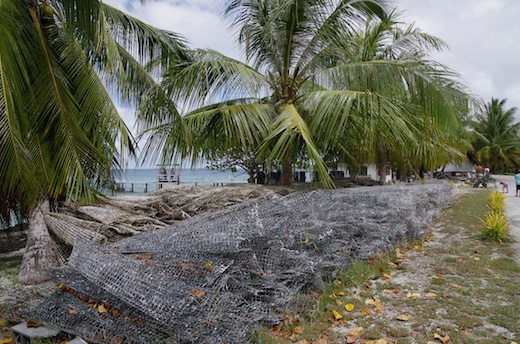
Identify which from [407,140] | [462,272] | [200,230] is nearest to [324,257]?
[200,230]

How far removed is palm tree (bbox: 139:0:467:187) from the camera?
6.11 meters

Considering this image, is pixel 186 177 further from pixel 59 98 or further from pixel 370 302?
pixel 370 302

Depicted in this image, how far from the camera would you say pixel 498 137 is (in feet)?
127

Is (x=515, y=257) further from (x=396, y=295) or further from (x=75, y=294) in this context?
(x=75, y=294)

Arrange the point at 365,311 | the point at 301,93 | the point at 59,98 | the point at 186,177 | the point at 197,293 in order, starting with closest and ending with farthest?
the point at 197,293
the point at 365,311
the point at 59,98
the point at 301,93
the point at 186,177

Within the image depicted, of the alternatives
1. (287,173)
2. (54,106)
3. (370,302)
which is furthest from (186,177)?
(370,302)

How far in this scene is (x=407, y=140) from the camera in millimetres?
7094

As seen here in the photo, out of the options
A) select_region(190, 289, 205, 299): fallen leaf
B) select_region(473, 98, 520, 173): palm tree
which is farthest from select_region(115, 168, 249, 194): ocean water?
select_region(473, 98, 520, 173): palm tree

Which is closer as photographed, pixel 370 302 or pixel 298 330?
pixel 298 330

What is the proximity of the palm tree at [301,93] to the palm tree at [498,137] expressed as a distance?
37.1 meters

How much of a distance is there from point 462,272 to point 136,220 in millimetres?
4500

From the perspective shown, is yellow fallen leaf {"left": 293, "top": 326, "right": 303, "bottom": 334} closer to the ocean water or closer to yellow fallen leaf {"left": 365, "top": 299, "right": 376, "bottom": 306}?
yellow fallen leaf {"left": 365, "top": 299, "right": 376, "bottom": 306}

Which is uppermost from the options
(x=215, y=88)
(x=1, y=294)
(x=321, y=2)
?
(x=321, y=2)

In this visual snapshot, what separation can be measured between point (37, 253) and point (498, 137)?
150 feet
